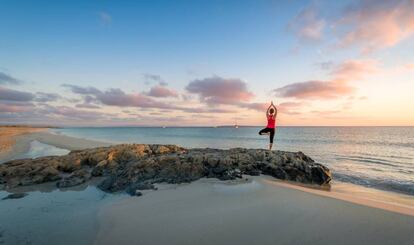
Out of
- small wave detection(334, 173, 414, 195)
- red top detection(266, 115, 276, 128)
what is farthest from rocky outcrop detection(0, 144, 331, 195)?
small wave detection(334, 173, 414, 195)

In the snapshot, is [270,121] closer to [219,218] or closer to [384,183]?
[384,183]

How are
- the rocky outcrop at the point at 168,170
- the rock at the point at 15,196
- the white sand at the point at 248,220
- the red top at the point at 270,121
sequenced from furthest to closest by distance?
the red top at the point at 270,121 → the rocky outcrop at the point at 168,170 → the rock at the point at 15,196 → the white sand at the point at 248,220

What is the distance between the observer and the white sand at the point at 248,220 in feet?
18.0

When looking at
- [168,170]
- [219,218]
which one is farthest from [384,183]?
[219,218]

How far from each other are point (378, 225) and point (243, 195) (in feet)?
11.7

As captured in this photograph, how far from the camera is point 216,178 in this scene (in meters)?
10.6

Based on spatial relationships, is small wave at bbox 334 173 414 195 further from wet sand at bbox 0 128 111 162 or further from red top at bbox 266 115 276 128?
wet sand at bbox 0 128 111 162

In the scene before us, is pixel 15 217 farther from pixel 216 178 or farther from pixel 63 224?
pixel 216 178

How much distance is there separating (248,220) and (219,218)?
698 mm

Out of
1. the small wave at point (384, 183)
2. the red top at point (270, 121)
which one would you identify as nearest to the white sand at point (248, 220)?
the red top at point (270, 121)

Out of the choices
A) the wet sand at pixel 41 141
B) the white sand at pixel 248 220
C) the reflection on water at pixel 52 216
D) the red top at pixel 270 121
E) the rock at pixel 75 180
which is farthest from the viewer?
the wet sand at pixel 41 141

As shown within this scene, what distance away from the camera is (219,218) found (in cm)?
649

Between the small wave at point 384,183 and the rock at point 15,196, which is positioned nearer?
the rock at point 15,196

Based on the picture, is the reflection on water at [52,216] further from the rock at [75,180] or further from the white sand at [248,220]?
the rock at [75,180]
